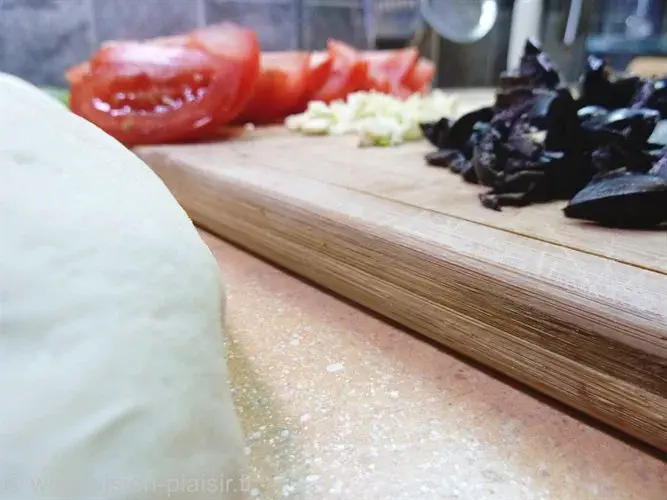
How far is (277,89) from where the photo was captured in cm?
138

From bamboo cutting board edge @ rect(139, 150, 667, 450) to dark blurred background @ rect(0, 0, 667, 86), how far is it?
2.92ft

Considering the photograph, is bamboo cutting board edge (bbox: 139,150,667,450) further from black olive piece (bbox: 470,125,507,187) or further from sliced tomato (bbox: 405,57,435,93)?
sliced tomato (bbox: 405,57,435,93)

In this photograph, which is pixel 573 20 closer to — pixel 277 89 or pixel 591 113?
pixel 277 89

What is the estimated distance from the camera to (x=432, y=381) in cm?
55

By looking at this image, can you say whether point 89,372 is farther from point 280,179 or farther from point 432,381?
point 280,179

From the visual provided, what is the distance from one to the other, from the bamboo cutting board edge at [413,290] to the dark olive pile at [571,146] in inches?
4.7

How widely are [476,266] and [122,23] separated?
60.5 inches

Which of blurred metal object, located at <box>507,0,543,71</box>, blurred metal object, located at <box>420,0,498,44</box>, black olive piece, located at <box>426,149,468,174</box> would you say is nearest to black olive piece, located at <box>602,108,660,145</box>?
black olive piece, located at <box>426,149,468,174</box>

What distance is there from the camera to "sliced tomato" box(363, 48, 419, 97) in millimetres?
1580

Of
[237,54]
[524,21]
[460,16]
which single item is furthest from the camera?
[524,21]

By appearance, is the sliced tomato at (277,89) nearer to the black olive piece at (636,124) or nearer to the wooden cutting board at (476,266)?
the wooden cutting board at (476,266)

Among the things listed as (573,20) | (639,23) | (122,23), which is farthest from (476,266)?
(639,23)

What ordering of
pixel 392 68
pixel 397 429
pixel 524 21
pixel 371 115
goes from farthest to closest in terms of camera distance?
pixel 524 21, pixel 392 68, pixel 371 115, pixel 397 429

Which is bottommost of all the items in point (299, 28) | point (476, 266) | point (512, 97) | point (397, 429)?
point (397, 429)
